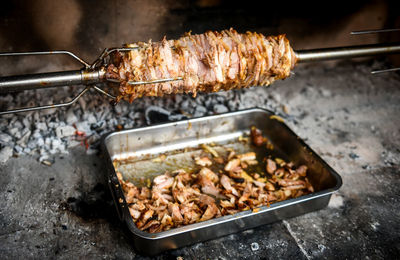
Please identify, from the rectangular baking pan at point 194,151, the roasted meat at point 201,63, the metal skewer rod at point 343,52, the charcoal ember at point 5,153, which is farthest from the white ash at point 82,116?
the metal skewer rod at point 343,52

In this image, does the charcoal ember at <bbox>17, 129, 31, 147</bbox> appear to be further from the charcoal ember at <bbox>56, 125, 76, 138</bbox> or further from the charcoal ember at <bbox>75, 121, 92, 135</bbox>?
the charcoal ember at <bbox>75, 121, 92, 135</bbox>

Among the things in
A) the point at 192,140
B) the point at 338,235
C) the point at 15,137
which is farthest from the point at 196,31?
the point at 338,235

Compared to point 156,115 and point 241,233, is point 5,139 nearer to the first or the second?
point 156,115

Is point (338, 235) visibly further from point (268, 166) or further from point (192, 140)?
point (192, 140)

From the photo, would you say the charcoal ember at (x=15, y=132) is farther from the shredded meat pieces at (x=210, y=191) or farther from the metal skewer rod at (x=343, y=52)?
the metal skewer rod at (x=343, y=52)

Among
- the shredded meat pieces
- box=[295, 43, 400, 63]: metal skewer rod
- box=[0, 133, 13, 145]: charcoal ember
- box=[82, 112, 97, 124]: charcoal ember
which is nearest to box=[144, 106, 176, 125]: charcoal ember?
box=[82, 112, 97, 124]: charcoal ember

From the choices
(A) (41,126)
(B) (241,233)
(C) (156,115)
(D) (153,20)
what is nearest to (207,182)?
(B) (241,233)
